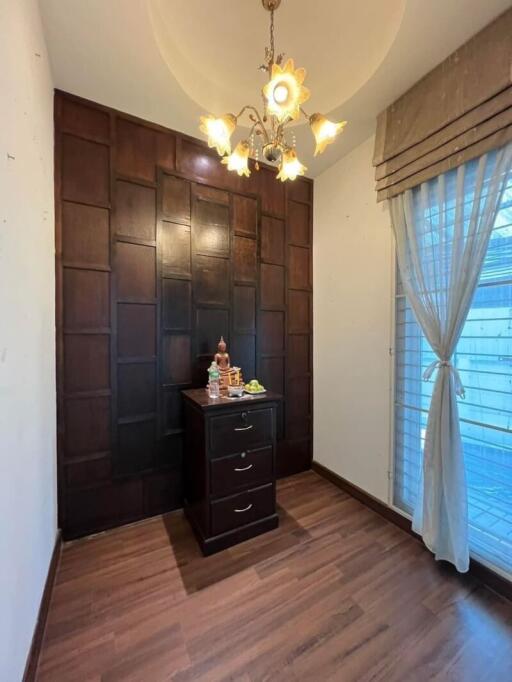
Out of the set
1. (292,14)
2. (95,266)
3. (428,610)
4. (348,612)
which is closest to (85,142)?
(95,266)

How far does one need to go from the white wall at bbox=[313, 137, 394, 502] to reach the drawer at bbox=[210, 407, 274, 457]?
840 millimetres

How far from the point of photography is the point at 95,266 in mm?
1829

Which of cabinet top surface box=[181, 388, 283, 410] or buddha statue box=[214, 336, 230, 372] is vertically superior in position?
buddha statue box=[214, 336, 230, 372]

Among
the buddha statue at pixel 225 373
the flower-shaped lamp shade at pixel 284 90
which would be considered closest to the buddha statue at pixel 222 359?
the buddha statue at pixel 225 373

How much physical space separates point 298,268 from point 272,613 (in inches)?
96.3

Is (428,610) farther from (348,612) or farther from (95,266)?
(95,266)

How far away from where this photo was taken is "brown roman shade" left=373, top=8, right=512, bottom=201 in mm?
1314

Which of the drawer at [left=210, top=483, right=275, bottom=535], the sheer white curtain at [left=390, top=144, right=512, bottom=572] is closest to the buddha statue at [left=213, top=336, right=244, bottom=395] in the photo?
the drawer at [left=210, top=483, right=275, bottom=535]

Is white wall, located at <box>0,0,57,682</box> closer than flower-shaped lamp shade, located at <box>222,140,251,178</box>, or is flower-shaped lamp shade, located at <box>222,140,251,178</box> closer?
white wall, located at <box>0,0,57,682</box>

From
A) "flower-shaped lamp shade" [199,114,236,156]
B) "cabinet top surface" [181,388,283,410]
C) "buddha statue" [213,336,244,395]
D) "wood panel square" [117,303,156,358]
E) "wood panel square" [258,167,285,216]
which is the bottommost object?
"cabinet top surface" [181,388,283,410]

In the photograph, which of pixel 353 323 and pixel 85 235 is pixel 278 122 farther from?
pixel 353 323

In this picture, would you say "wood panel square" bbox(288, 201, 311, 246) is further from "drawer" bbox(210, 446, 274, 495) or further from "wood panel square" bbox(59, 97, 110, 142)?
"drawer" bbox(210, 446, 274, 495)

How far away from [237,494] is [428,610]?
1.11 m

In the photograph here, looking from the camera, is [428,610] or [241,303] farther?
[241,303]
